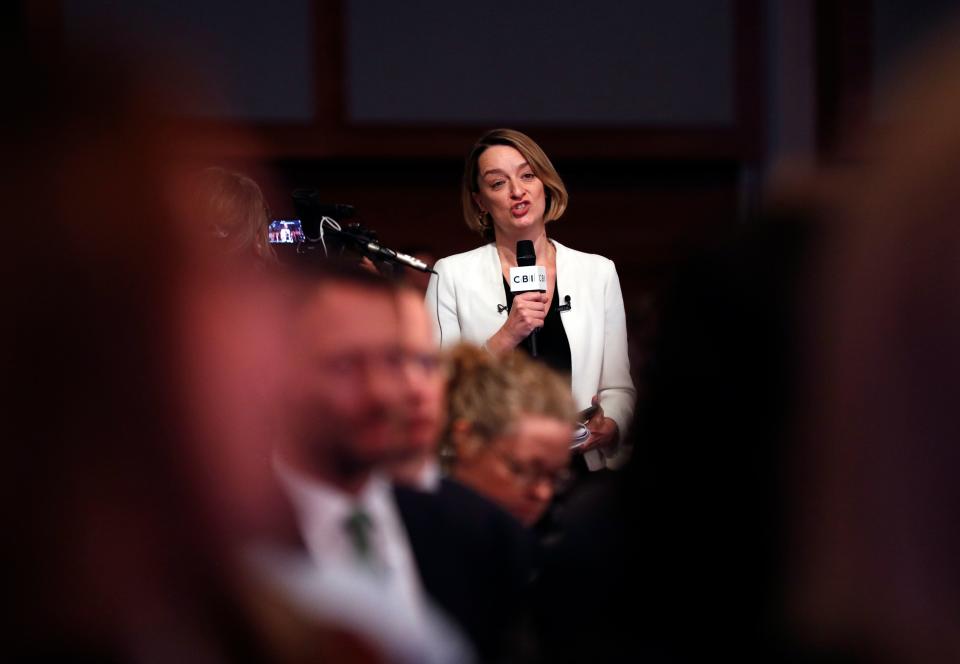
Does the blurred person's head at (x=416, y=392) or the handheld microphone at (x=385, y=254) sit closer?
the blurred person's head at (x=416, y=392)

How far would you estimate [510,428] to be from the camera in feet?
3.33

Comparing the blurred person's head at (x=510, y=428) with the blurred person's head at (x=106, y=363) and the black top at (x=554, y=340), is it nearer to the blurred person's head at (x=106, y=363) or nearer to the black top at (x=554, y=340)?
the blurred person's head at (x=106, y=363)

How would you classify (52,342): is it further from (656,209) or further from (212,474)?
(656,209)

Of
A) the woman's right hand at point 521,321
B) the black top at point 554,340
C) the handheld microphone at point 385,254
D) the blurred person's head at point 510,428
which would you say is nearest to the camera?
the blurred person's head at point 510,428

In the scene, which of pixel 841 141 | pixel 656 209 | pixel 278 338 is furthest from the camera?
pixel 656 209

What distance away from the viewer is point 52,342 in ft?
1.57

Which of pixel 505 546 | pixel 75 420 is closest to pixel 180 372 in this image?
pixel 75 420

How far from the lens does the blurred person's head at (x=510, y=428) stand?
0.92m

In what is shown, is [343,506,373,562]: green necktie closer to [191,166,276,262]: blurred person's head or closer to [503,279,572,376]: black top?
[191,166,276,262]: blurred person's head

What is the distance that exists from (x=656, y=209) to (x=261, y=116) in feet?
5.38

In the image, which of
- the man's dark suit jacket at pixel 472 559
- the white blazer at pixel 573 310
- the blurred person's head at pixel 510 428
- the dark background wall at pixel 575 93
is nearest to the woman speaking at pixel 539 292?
the white blazer at pixel 573 310

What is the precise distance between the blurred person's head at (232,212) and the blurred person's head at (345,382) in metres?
0.07

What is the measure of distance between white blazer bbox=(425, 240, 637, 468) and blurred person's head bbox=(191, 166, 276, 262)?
510 millimetres

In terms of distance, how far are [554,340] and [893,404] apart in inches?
51.1
